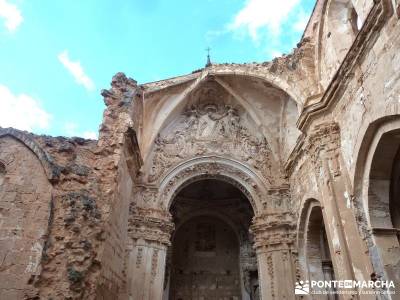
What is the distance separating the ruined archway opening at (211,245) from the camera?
1202 centimetres

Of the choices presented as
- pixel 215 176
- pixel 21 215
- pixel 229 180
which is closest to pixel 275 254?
pixel 229 180

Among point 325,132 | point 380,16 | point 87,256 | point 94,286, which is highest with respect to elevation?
point 380,16

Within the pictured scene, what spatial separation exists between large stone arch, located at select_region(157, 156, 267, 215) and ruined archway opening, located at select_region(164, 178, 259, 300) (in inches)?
76.6

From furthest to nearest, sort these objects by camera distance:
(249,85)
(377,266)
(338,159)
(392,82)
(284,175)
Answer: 1. (249,85)
2. (284,175)
3. (338,159)
4. (377,266)
5. (392,82)

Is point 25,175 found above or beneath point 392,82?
beneath

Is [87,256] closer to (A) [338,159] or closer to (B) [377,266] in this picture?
(B) [377,266]

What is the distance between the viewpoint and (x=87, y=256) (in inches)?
162

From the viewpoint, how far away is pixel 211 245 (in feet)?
43.1

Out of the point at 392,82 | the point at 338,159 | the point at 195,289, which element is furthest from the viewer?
the point at 195,289

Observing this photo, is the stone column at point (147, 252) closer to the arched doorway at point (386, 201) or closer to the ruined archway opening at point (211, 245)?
the ruined archway opening at point (211, 245)

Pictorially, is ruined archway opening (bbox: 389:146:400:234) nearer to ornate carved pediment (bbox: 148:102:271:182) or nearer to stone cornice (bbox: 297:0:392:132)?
stone cornice (bbox: 297:0:392:132)

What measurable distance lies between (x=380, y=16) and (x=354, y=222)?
3316 mm

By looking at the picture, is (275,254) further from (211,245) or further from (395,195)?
(211,245)

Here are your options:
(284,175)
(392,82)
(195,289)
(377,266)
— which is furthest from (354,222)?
(195,289)
